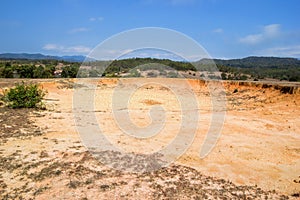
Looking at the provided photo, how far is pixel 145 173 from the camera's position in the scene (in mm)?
6457

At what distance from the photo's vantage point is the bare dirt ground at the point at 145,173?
5.56 metres

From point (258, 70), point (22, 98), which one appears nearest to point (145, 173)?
point (22, 98)

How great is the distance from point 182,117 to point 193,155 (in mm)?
5910

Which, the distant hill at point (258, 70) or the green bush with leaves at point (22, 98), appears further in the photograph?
the distant hill at point (258, 70)

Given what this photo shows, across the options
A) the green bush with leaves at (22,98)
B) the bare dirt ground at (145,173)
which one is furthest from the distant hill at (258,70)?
the green bush with leaves at (22,98)

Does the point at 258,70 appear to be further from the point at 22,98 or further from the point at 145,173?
the point at 145,173

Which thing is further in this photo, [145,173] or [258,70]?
[258,70]

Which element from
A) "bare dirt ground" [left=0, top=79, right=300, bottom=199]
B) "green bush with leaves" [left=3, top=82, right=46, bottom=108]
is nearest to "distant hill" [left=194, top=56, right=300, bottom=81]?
"bare dirt ground" [left=0, top=79, right=300, bottom=199]

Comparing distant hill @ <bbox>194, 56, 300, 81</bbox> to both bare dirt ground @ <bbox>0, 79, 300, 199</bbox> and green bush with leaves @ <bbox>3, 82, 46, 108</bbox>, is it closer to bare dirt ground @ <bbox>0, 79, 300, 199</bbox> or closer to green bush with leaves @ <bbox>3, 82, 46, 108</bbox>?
bare dirt ground @ <bbox>0, 79, 300, 199</bbox>

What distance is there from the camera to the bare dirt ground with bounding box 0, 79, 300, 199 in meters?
5.56

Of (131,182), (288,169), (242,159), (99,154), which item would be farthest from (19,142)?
(288,169)

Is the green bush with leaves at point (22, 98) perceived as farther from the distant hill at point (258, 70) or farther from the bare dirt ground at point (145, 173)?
the distant hill at point (258, 70)

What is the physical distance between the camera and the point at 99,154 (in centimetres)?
766

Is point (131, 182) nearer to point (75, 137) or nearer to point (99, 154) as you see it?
point (99, 154)
